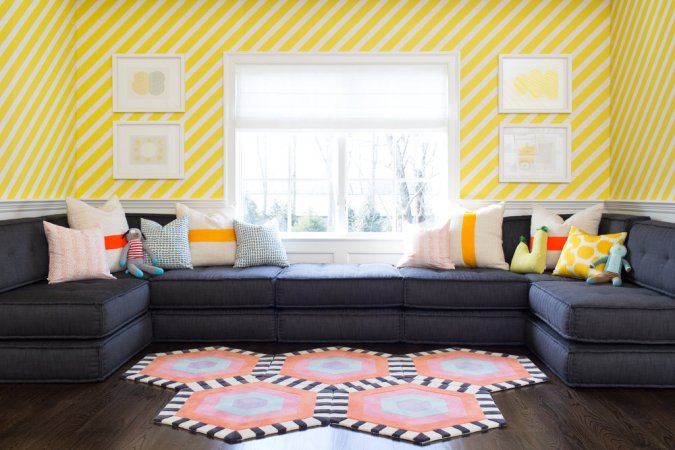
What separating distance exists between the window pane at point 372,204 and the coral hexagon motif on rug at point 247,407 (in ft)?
7.19

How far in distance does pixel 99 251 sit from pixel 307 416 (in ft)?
6.81

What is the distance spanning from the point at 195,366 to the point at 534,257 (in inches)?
96.5

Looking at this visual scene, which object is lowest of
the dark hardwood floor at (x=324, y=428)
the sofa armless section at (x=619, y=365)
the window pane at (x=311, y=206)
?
the dark hardwood floor at (x=324, y=428)

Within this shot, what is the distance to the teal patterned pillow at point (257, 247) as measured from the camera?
4660 mm

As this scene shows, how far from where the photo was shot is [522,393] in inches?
128

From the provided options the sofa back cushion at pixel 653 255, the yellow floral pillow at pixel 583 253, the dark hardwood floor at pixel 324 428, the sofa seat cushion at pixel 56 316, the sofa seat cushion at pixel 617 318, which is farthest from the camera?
the yellow floral pillow at pixel 583 253

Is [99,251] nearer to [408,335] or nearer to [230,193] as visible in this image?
[230,193]

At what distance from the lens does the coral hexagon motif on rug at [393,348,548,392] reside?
3.44 m

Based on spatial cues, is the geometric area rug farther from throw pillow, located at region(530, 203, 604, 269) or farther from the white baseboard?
the white baseboard

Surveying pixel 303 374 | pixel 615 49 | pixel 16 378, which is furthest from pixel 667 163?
pixel 16 378

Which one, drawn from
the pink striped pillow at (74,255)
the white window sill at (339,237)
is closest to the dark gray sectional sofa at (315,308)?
the pink striped pillow at (74,255)

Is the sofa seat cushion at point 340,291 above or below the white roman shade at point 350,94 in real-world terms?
below

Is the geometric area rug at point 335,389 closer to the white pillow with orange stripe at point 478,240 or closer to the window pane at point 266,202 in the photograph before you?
the white pillow with orange stripe at point 478,240

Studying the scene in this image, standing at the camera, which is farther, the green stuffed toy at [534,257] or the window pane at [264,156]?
the window pane at [264,156]
